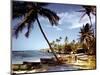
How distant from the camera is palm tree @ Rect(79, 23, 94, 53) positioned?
2.91 meters

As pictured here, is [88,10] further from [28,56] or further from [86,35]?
[28,56]

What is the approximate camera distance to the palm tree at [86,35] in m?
2.91

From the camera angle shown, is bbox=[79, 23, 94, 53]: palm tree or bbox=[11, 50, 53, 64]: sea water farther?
bbox=[79, 23, 94, 53]: palm tree

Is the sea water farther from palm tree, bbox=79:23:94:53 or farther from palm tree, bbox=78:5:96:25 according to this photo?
palm tree, bbox=78:5:96:25

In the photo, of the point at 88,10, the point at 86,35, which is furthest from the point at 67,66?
the point at 88,10

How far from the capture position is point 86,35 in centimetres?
294

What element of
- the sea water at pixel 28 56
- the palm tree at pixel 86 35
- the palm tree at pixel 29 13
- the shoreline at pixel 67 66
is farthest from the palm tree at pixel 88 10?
the sea water at pixel 28 56

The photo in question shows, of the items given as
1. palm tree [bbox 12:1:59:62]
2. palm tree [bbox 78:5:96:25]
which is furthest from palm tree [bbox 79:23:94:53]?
palm tree [bbox 12:1:59:62]

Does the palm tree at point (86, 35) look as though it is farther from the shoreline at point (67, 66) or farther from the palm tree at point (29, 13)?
the palm tree at point (29, 13)

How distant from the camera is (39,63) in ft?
8.90
